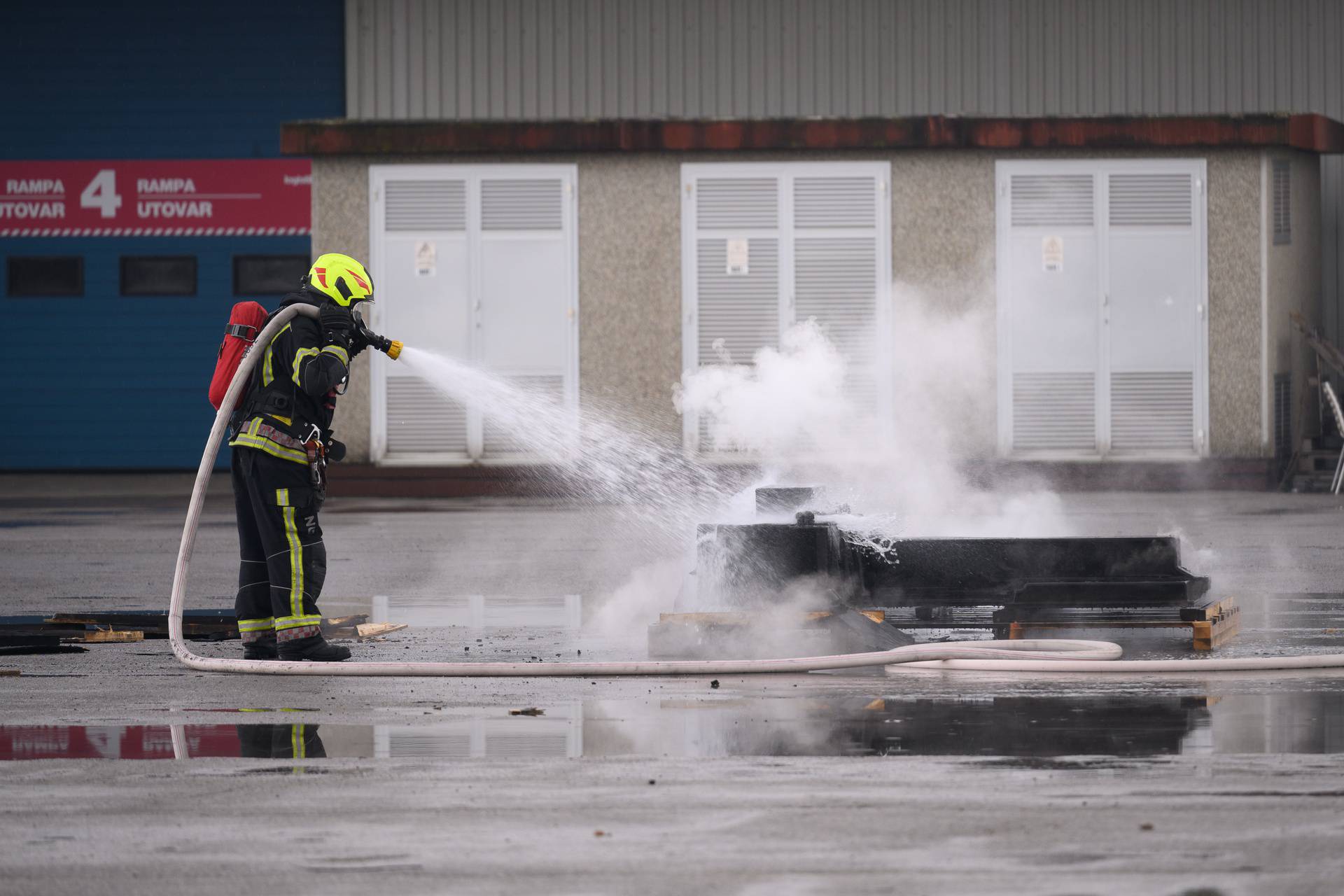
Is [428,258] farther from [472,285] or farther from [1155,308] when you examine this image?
[1155,308]

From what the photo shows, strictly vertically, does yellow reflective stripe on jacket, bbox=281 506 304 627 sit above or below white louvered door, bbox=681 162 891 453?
below

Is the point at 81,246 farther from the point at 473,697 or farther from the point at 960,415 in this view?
the point at 473,697

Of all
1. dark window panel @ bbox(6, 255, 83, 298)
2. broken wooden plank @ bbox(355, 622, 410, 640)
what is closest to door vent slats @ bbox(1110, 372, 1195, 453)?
broken wooden plank @ bbox(355, 622, 410, 640)

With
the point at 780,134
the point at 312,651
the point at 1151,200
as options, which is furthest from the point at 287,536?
the point at 1151,200

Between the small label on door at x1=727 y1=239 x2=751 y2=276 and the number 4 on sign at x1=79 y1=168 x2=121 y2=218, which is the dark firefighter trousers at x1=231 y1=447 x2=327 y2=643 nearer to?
the small label on door at x1=727 y1=239 x2=751 y2=276

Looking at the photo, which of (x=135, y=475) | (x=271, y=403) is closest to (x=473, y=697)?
(x=271, y=403)

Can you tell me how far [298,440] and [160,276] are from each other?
712 inches

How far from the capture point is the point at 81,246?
26016mm

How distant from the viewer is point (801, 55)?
26.3 meters

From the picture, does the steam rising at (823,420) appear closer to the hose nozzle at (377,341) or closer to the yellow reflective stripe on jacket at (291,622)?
the hose nozzle at (377,341)

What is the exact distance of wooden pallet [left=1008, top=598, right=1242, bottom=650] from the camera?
8.99m

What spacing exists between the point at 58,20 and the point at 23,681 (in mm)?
19875

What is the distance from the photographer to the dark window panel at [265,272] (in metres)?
25.9

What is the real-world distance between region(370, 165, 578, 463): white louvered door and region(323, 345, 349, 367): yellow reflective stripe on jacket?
12.0 metres
